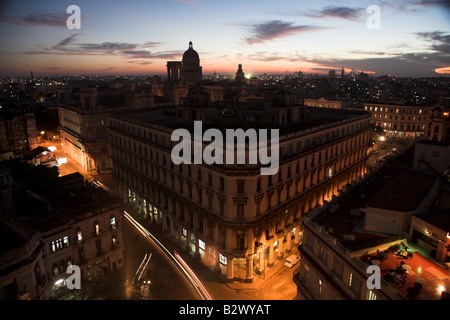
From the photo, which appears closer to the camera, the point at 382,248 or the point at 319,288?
the point at 382,248

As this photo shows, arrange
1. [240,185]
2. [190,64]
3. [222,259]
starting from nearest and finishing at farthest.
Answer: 1. [240,185]
2. [222,259]
3. [190,64]

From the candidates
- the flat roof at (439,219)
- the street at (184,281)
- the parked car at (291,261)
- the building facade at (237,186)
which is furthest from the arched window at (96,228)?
the flat roof at (439,219)

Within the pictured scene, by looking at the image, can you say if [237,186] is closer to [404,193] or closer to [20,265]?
[404,193]

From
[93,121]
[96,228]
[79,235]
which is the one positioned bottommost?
[79,235]

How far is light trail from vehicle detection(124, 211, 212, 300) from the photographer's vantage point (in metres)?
42.1

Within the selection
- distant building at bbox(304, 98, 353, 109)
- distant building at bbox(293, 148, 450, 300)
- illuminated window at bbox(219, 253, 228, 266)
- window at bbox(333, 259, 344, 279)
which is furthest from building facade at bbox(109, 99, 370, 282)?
distant building at bbox(304, 98, 353, 109)

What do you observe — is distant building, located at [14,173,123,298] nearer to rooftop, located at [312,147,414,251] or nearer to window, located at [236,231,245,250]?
window, located at [236,231,245,250]

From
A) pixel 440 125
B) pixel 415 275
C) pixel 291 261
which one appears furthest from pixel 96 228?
pixel 440 125

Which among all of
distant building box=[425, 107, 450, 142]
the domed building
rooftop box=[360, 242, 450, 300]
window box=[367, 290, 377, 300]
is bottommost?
window box=[367, 290, 377, 300]

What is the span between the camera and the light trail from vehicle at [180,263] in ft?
138

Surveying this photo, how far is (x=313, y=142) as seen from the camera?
53.6 meters

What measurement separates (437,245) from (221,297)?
26.2 m

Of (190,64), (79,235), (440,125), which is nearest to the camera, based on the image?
(79,235)

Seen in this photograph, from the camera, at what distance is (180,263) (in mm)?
48125
